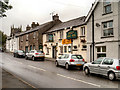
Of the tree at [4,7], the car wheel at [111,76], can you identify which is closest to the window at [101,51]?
the car wheel at [111,76]

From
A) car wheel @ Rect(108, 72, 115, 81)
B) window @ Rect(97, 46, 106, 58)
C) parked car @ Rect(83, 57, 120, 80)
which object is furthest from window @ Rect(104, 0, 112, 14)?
car wheel @ Rect(108, 72, 115, 81)

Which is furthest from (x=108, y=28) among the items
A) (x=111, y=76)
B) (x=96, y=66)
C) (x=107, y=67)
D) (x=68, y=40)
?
(x=111, y=76)

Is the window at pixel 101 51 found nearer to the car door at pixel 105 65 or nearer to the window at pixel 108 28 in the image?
the window at pixel 108 28

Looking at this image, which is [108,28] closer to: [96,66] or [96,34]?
[96,34]

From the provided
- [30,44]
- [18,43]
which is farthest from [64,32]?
[18,43]

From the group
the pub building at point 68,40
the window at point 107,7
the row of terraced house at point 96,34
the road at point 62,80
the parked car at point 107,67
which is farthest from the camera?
the pub building at point 68,40

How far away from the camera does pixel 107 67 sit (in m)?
10.7

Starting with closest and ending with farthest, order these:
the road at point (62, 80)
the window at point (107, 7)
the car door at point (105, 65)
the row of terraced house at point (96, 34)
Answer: the road at point (62, 80) → the car door at point (105, 65) → the row of terraced house at point (96, 34) → the window at point (107, 7)

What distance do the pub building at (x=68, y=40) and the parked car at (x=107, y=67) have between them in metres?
10.2

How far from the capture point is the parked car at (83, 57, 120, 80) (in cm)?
1012

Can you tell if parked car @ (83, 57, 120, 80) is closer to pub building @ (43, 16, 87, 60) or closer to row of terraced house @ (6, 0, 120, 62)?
row of terraced house @ (6, 0, 120, 62)

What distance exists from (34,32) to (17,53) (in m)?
8.34

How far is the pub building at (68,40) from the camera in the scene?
2300 centimetres

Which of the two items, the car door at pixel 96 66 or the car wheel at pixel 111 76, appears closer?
the car wheel at pixel 111 76
